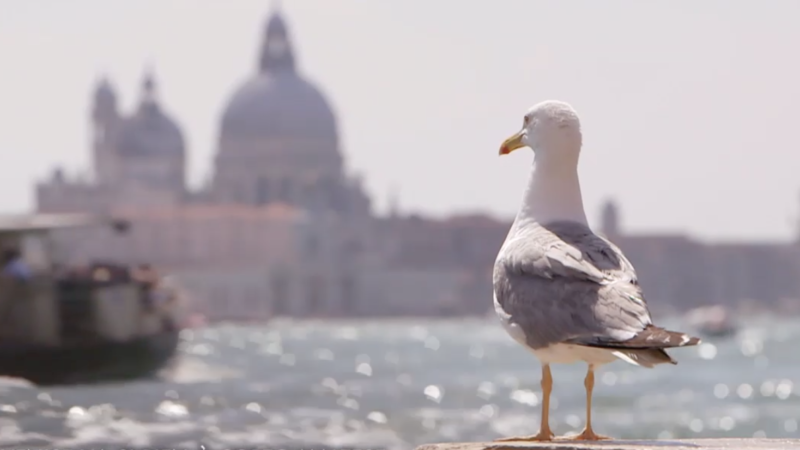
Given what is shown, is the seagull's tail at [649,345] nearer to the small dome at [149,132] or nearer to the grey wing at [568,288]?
the grey wing at [568,288]

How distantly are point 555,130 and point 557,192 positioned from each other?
0.23 meters

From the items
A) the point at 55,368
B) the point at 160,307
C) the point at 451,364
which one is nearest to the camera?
the point at 55,368

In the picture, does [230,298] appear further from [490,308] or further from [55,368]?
[55,368]

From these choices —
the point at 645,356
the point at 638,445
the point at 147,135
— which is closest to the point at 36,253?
the point at 638,445

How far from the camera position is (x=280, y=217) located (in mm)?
120188

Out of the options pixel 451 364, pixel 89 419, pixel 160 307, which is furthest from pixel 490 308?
pixel 89 419

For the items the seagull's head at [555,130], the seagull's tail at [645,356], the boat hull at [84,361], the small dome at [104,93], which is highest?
the small dome at [104,93]

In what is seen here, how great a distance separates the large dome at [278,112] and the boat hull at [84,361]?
3696 inches

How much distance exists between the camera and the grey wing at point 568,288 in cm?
692

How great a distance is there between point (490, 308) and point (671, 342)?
12060 cm

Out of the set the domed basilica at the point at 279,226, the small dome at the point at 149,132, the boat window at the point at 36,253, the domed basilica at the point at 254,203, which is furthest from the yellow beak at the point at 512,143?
the small dome at the point at 149,132

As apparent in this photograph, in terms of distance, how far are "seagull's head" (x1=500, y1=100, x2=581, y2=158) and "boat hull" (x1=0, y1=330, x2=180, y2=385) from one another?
16.5 metres

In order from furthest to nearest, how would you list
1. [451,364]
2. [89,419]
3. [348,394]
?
[451,364], [348,394], [89,419]

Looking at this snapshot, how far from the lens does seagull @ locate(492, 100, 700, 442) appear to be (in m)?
6.86
